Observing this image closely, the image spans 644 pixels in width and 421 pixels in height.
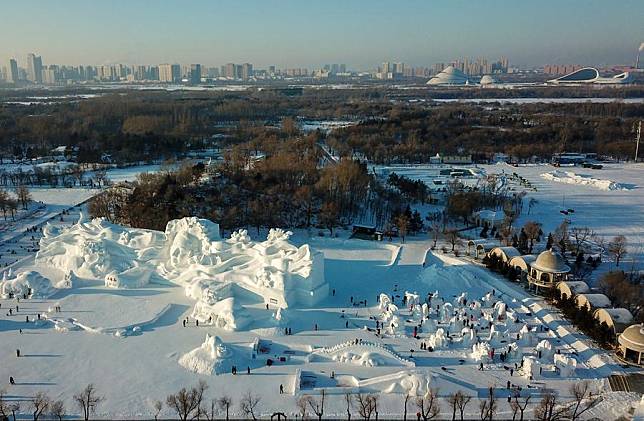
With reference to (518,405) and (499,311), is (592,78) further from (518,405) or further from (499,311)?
(518,405)

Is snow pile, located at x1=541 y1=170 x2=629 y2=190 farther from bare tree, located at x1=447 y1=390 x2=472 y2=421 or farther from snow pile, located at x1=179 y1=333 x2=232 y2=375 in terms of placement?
snow pile, located at x1=179 y1=333 x2=232 y2=375

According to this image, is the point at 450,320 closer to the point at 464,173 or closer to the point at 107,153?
the point at 464,173

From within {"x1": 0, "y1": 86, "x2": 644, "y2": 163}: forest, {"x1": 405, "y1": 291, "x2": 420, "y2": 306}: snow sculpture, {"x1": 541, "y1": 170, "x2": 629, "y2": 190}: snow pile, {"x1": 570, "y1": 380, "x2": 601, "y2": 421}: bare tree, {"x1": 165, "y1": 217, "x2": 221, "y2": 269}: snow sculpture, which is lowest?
{"x1": 570, "y1": 380, "x2": 601, "y2": 421}: bare tree

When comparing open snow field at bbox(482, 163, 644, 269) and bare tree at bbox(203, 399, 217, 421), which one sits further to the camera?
open snow field at bbox(482, 163, 644, 269)

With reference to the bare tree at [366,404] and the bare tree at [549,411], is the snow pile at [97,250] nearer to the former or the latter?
the bare tree at [366,404]

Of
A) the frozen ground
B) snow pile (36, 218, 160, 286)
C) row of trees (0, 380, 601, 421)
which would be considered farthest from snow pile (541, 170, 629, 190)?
snow pile (36, 218, 160, 286)

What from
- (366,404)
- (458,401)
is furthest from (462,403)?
(366,404)

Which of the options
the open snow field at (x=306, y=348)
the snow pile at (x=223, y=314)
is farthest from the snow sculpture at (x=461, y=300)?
the snow pile at (x=223, y=314)
